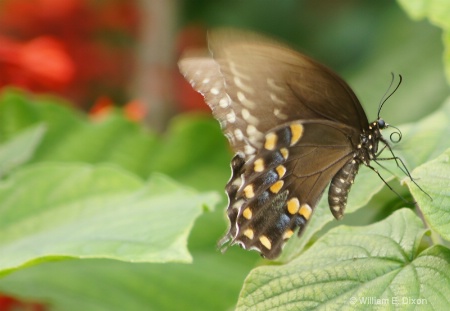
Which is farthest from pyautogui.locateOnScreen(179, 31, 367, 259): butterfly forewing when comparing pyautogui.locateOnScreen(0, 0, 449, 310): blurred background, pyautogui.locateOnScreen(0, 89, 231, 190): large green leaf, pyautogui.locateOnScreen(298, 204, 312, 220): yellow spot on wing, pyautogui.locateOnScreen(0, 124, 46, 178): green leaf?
pyautogui.locateOnScreen(0, 0, 449, 310): blurred background

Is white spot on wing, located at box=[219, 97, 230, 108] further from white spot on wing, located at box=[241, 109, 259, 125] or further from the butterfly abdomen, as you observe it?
the butterfly abdomen

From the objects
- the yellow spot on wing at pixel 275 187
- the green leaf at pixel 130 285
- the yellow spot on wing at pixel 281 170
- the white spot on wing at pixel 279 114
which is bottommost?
the green leaf at pixel 130 285

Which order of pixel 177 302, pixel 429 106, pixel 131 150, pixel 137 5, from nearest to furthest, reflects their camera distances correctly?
pixel 177 302, pixel 131 150, pixel 429 106, pixel 137 5

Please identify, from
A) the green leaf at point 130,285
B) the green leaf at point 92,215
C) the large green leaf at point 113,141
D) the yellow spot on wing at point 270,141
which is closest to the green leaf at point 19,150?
the green leaf at point 92,215

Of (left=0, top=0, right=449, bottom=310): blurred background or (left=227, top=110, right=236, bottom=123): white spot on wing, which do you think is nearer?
(left=227, top=110, right=236, bottom=123): white spot on wing

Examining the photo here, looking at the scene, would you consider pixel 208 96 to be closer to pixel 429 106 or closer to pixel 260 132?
pixel 260 132

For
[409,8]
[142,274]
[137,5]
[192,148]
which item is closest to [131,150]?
[192,148]

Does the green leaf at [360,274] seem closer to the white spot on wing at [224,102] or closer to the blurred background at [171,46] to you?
the white spot on wing at [224,102]

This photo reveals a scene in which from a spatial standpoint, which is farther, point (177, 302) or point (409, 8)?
point (177, 302)
